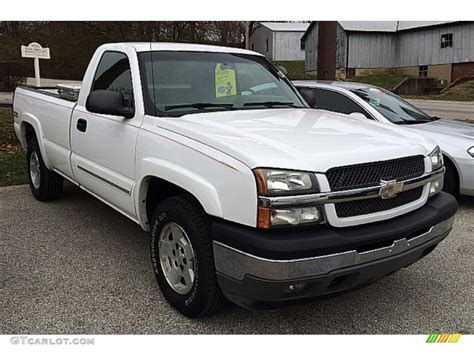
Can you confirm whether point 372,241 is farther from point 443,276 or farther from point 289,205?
point 443,276

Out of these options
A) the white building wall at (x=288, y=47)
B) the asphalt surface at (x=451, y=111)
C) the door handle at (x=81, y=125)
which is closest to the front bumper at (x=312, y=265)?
the door handle at (x=81, y=125)

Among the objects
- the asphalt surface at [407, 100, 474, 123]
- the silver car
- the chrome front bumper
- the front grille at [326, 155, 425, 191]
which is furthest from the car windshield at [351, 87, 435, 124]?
the asphalt surface at [407, 100, 474, 123]

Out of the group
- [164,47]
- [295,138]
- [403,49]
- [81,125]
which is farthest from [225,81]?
[403,49]

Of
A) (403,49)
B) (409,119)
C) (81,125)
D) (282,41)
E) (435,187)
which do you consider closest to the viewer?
(435,187)

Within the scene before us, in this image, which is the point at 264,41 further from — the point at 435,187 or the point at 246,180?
the point at 246,180

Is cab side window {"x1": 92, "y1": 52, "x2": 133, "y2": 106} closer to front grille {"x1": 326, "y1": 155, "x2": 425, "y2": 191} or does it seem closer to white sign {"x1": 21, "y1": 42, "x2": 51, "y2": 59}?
front grille {"x1": 326, "y1": 155, "x2": 425, "y2": 191}

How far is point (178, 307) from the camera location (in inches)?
122

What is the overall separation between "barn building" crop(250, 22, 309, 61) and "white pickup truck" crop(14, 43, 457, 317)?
3794 centimetres

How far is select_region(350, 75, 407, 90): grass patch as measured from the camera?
3347 cm

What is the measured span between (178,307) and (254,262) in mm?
909

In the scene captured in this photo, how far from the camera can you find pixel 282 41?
150 ft

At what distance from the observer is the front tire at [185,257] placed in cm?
279

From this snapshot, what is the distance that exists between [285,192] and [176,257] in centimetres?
101

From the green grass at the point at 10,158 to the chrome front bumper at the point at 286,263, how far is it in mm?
5349
